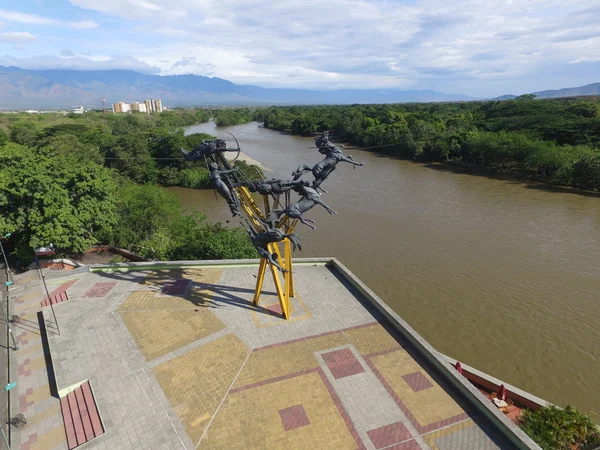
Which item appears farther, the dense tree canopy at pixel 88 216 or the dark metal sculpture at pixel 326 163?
the dense tree canopy at pixel 88 216

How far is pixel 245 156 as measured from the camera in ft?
185

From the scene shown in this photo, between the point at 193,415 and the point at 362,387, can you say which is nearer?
the point at 193,415

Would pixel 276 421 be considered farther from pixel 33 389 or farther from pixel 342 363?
pixel 33 389

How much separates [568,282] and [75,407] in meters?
22.3

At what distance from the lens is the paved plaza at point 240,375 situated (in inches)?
363

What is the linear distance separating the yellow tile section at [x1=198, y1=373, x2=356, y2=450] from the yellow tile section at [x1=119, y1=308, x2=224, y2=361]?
10.7 ft

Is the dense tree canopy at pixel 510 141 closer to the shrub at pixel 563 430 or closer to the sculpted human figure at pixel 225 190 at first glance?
the shrub at pixel 563 430

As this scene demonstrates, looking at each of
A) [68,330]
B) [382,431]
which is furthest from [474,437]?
[68,330]

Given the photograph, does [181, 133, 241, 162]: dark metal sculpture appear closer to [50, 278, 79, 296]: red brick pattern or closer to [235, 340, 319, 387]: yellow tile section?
[235, 340, 319, 387]: yellow tile section

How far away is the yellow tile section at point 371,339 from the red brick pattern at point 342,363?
1.61 ft

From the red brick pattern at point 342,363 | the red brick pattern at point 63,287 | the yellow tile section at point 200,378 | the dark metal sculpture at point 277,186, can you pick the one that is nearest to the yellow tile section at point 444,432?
the red brick pattern at point 342,363

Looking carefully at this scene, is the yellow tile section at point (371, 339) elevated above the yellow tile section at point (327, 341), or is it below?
above

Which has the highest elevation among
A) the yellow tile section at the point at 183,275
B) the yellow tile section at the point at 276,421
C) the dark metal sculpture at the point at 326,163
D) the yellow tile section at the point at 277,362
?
the dark metal sculpture at the point at 326,163

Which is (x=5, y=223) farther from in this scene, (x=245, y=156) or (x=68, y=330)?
(x=245, y=156)
